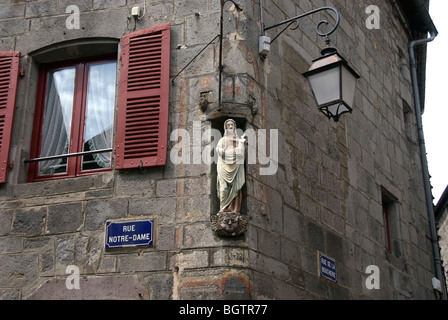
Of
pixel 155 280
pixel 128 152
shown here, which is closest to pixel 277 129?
pixel 128 152

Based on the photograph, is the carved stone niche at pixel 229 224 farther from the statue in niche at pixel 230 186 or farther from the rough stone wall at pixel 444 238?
the rough stone wall at pixel 444 238

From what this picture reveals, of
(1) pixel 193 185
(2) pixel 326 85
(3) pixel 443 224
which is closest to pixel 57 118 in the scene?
(1) pixel 193 185

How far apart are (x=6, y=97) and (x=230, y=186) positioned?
2.70 meters

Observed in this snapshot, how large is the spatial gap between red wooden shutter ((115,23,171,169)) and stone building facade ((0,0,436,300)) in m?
0.05

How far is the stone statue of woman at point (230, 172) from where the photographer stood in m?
6.26

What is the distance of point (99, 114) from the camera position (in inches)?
290

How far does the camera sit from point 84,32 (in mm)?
7453

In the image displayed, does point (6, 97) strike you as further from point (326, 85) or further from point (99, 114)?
point (326, 85)

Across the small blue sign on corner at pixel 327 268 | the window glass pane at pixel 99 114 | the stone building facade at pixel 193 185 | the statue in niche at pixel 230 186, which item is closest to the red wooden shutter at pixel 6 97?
the stone building facade at pixel 193 185

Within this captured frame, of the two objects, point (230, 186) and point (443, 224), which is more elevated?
point (443, 224)

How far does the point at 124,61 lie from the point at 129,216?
5.39 feet

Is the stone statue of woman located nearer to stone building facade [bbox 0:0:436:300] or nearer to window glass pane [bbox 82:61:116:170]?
stone building facade [bbox 0:0:436:300]

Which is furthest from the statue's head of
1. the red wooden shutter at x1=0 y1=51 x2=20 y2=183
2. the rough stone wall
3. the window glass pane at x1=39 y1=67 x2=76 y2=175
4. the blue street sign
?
the rough stone wall

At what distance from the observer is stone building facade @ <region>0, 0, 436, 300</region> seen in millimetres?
6324
